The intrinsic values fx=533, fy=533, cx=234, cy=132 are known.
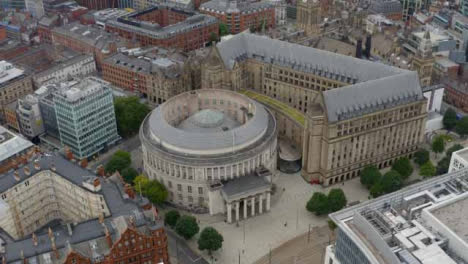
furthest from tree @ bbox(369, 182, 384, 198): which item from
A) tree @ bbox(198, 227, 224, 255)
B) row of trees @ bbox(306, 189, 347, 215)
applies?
tree @ bbox(198, 227, 224, 255)

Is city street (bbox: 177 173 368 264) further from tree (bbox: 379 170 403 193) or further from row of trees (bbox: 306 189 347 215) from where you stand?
tree (bbox: 379 170 403 193)

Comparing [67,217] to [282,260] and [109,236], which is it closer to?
[109,236]

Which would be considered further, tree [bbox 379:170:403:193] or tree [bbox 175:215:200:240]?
tree [bbox 379:170:403:193]

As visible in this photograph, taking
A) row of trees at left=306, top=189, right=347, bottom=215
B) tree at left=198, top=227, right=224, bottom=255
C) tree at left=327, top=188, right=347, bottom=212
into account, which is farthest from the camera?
tree at left=327, top=188, right=347, bottom=212

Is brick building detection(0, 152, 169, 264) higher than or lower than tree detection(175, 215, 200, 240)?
higher

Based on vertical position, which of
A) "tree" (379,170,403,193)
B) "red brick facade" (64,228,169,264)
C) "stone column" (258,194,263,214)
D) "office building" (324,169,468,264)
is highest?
"office building" (324,169,468,264)

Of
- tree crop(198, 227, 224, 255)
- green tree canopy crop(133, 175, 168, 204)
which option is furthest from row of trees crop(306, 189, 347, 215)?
green tree canopy crop(133, 175, 168, 204)

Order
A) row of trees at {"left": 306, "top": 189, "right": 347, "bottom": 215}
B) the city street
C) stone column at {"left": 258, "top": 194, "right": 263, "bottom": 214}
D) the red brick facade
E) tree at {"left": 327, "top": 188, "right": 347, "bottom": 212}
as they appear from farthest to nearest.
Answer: stone column at {"left": 258, "top": 194, "right": 263, "bottom": 214} < tree at {"left": 327, "top": 188, "right": 347, "bottom": 212} < row of trees at {"left": 306, "top": 189, "right": 347, "bottom": 215} < the city street < the red brick facade

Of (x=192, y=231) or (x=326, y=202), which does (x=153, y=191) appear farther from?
(x=326, y=202)
